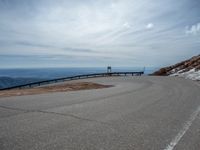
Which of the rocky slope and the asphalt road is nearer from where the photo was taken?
the asphalt road

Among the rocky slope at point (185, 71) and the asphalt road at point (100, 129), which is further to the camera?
the rocky slope at point (185, 71)

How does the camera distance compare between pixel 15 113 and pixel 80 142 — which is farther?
pixel 15 113

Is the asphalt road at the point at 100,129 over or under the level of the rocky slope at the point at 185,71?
under

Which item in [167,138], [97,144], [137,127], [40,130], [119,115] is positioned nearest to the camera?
[97,144]

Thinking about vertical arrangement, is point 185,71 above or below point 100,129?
above

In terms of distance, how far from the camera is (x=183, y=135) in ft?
15.9

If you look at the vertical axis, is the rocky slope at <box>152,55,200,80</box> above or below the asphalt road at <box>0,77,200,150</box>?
above

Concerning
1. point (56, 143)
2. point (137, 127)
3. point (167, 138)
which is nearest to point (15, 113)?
point (56, 143)

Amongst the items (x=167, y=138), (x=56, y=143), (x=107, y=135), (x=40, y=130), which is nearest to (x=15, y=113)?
(x=40, y=130)

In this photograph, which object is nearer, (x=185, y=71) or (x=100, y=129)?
(x=100, y=129)

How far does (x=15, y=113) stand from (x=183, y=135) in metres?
5.63

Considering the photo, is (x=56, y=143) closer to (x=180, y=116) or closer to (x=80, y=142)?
(x=80, y=142)

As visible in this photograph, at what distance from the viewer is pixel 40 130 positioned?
4965 mm

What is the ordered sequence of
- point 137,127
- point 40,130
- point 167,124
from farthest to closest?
point 167,124
point 137,127
point 40,130
